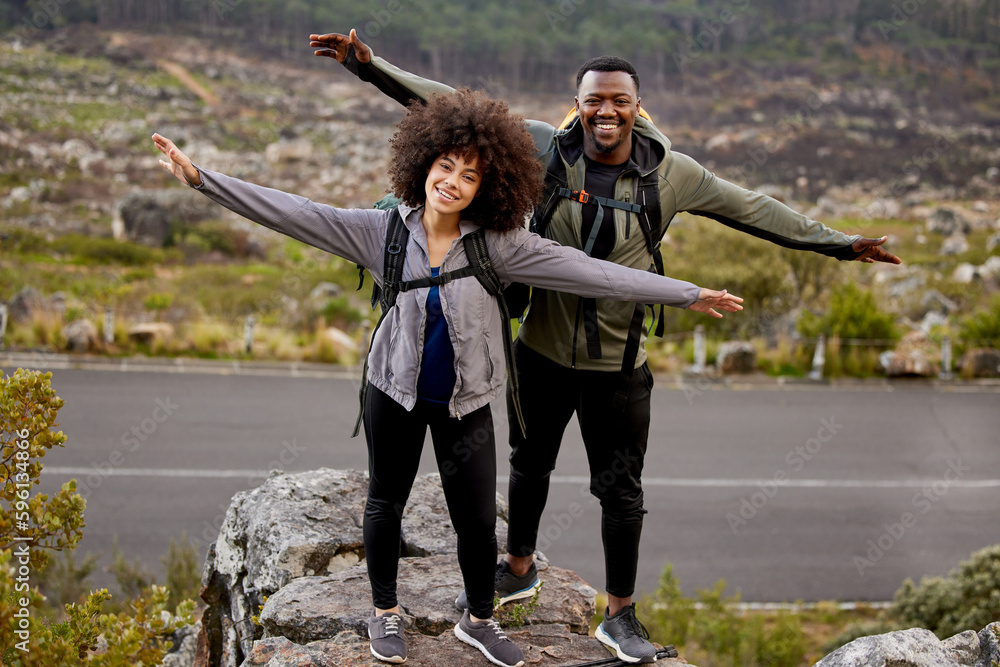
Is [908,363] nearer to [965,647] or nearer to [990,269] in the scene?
[965,647]

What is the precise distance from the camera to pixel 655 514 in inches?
330

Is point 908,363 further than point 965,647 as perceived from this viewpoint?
Yes

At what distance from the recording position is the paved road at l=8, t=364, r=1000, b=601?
7423mm

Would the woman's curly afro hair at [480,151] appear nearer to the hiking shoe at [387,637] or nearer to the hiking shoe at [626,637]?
the hiking shoe at [387,637]

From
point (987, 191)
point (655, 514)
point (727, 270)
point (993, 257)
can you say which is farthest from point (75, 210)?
point (987, 191)

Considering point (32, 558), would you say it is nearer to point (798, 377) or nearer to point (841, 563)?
point (841, 563)

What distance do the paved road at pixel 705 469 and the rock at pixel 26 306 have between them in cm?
238

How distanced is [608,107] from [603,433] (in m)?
1.24

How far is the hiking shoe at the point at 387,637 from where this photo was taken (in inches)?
126

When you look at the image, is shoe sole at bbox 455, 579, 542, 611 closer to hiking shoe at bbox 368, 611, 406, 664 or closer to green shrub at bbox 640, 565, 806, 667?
hiking shoe at bbox 368, 611, 406, 664

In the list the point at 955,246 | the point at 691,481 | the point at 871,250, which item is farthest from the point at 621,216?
the point at 955,246

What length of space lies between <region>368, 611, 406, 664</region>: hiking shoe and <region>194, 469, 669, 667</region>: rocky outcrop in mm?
58

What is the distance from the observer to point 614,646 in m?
3.49

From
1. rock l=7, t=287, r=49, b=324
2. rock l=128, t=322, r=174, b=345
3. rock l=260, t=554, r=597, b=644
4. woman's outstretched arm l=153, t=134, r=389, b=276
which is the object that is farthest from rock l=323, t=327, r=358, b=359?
woman's outstretched arm l=153, t=134, r=389, b=276
